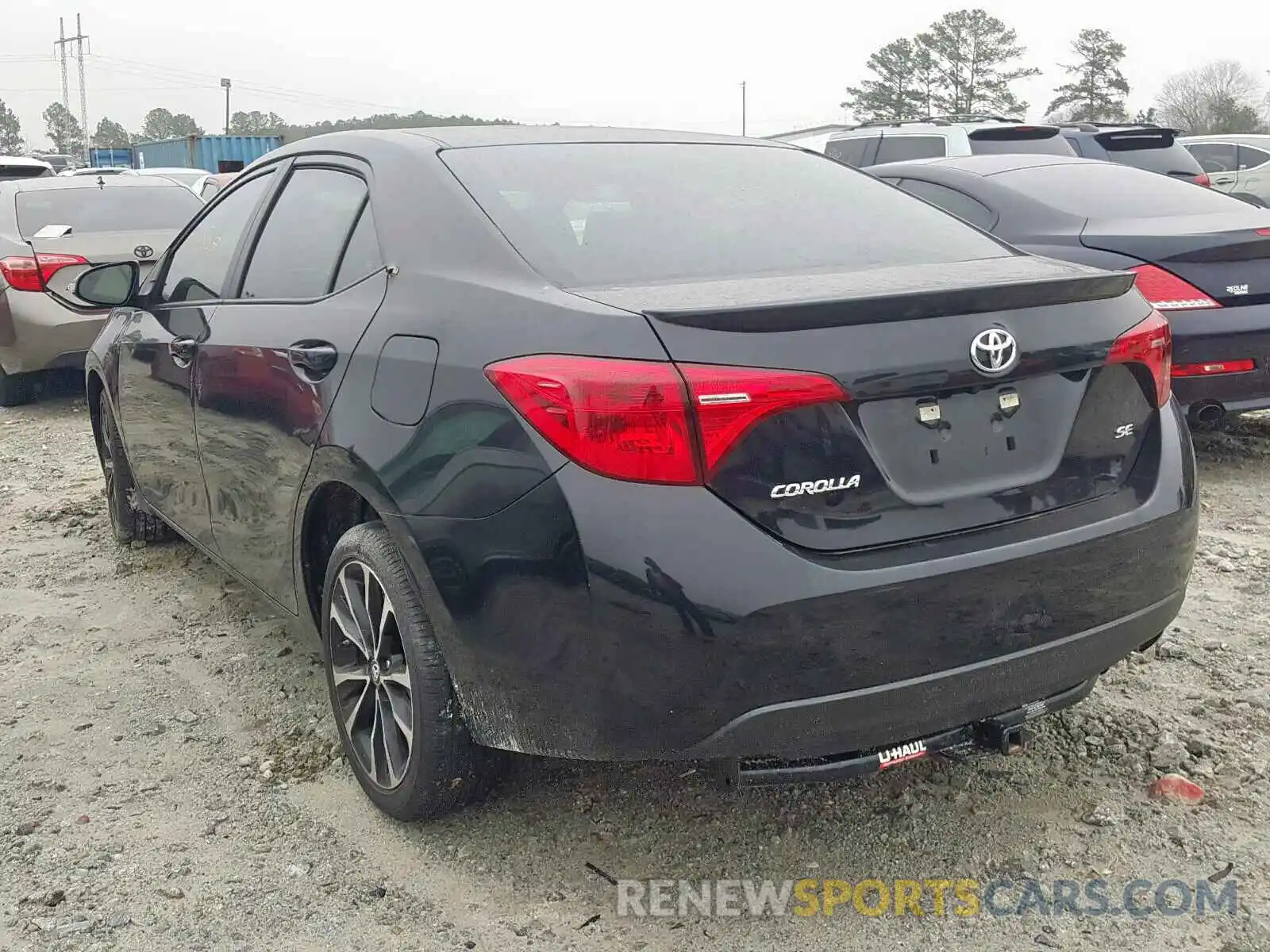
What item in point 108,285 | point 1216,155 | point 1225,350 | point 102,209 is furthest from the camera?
point 1216,155

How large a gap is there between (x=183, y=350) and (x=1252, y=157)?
58.9ft

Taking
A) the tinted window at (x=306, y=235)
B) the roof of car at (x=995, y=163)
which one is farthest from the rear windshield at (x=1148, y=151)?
the tinted window at (x=306, y=235)

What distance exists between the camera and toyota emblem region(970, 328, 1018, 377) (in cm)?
229

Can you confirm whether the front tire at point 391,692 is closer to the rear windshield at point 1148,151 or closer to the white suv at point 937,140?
the white suv at point 937,140

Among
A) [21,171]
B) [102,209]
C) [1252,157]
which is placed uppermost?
[1252,157]

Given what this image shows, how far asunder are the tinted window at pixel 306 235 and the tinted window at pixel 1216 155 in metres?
17.5

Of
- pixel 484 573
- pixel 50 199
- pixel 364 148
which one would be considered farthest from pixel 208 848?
pixel 50 199

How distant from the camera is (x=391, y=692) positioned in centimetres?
276

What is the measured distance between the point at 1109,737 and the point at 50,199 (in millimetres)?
7948

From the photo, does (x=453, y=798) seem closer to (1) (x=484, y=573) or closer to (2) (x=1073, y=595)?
(1) (x=484, y=573)

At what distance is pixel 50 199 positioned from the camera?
28.0ft

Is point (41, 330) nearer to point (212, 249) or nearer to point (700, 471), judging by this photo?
point (212, 249)

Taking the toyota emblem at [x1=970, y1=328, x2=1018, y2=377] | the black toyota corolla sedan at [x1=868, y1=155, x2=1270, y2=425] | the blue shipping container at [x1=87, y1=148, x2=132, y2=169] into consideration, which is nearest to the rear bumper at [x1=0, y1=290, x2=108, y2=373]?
the black toyota corolla sedan at [x1=868, y1=155, x2=1270, y2=425]

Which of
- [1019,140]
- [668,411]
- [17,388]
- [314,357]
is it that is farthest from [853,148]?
[668,411]
